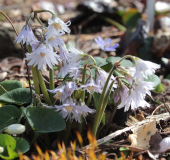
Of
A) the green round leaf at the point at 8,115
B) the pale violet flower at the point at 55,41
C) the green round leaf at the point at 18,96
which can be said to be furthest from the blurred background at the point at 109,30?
the pale violet flower at the point at 55,41

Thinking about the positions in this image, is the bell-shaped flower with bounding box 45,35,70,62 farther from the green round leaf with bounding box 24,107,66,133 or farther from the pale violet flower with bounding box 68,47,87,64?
the green round leaf with bounding box 24,107,66,133

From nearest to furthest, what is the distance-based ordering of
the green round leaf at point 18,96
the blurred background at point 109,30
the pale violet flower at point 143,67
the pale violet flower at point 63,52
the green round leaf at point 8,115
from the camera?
the pale violet flower at point 143,67 < the pale violet flower at point 63,52 < the green round leaf at point 8,115 < the green round leaf at point 18,96 < the blurred background at point 109,30

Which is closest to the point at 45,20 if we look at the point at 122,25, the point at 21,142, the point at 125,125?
the point at 122,25

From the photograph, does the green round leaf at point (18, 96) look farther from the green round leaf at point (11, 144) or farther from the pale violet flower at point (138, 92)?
the pale violet flower at point (138, 92)

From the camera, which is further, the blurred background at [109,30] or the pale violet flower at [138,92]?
the blurred background at [109,30]

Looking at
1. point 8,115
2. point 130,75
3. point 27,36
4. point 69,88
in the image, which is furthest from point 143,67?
point 8,115
